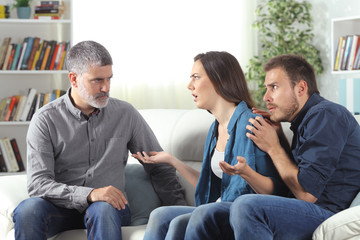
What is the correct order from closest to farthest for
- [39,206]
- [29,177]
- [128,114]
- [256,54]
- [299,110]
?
[299,110] → [39,206] → [29,177] → [128,114] → [256,54]

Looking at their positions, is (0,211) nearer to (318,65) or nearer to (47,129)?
(47,129)

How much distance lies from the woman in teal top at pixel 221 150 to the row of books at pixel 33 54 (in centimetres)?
219

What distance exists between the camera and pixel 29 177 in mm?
2344

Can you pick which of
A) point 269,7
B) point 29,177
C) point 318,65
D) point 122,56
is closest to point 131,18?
point 122,56

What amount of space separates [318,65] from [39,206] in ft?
11.2

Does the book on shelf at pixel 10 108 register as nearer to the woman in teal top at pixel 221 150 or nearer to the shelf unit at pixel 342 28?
the woman in teal top at pixel 221 150

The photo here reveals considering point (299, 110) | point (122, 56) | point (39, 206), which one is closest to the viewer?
point (299, 110)

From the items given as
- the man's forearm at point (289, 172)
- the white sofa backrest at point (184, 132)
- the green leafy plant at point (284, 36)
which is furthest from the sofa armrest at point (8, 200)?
the green leafy plant at point (284, 36)

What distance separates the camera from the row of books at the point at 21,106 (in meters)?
4.23

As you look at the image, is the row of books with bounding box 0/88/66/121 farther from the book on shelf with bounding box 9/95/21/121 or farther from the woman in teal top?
the woman in teal top

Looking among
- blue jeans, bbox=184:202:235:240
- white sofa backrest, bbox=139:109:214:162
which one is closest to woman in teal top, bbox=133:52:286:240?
blue jeans, bbox=184:202:235:240

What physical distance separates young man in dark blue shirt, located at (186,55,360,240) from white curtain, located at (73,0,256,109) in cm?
289

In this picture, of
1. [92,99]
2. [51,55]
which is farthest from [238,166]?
[51,55]

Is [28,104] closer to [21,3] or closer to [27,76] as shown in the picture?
[27,76]
